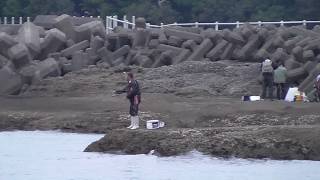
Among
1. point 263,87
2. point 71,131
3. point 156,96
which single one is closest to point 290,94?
point 263,87

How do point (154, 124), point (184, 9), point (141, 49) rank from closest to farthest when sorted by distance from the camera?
point (154, 124), point (141, 49), point (184, 9)

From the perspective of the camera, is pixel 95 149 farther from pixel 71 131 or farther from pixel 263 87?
pixel 263 87

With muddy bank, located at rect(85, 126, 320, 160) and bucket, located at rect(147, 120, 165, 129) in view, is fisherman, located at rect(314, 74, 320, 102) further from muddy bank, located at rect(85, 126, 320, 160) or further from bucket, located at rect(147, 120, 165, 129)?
muddy bank, located at rect(85, 126, 320, 160)

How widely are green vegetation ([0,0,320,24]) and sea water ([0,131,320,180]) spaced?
45053 millimetres

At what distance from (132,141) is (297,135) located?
12.6ft

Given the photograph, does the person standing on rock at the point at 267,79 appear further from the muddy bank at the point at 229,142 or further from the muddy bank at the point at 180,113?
the muddy bank at the point at 229,142

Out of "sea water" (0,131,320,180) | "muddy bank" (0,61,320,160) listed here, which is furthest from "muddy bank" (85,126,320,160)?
"sea water" (0,131,320,180)

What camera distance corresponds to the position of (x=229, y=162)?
23.0 m

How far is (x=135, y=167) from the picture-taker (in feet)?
74.3

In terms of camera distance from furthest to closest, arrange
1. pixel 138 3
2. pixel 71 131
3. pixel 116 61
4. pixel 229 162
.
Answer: pixel 138 3, pixel 116 61, pixel 71 131, pixel 229 162

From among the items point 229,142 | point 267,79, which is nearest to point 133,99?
point 229,142

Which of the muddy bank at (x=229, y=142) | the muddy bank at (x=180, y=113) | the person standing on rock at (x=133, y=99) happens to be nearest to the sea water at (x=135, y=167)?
the muddy bank at (x=229, y=142)

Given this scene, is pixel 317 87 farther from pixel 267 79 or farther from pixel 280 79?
pixel 267 79

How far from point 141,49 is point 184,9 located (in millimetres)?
33854
